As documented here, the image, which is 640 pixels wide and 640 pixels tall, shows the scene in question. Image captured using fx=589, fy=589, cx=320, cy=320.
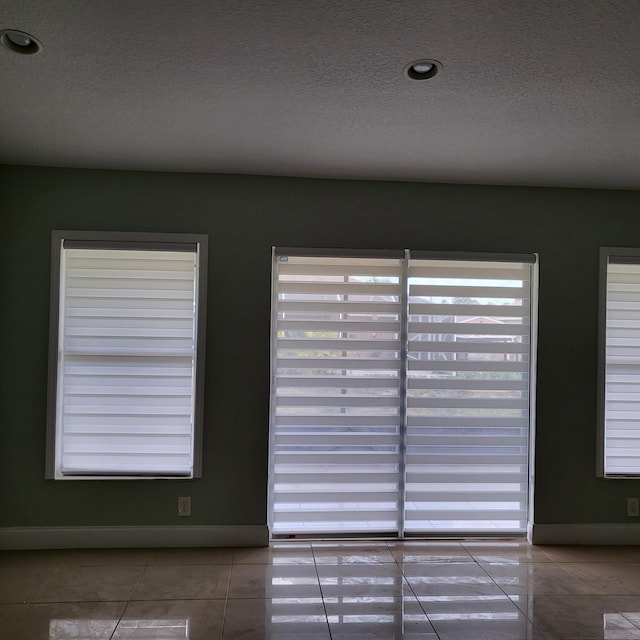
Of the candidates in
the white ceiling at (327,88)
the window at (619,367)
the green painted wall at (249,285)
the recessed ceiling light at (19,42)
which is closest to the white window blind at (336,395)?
the green painted wall at (249,285)

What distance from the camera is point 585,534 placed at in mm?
4152

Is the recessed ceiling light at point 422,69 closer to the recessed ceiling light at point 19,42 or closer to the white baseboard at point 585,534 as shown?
the recessed ceiling light at point 19,42

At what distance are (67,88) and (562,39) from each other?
2.13 meters

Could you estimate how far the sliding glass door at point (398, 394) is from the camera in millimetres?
4074

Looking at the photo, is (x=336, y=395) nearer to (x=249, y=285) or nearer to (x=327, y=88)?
(x=249, y=285)

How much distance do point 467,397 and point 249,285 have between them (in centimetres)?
173

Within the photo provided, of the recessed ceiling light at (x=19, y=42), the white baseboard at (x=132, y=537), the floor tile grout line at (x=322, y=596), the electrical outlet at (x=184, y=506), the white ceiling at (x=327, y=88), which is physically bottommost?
the floor tile grout line at (x=322, y=596)

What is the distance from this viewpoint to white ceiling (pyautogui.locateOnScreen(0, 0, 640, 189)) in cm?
210

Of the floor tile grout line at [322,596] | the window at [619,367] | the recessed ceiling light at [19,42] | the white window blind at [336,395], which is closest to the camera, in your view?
the recessed ceiling light at [19,42]

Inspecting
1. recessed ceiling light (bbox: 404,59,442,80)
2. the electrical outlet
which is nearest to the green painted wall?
the electrical outlet

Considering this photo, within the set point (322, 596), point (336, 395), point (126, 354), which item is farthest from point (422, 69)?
point (322, 596)

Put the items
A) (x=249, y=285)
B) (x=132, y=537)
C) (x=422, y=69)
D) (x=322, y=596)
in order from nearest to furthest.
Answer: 1. (x=422, y=69)
2. (x=322, y=596)
3. (x=132, y=537)
4. (x=249, y=285)

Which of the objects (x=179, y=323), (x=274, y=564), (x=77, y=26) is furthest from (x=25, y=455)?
(x=77, y=26)

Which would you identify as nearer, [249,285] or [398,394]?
[249,285]
